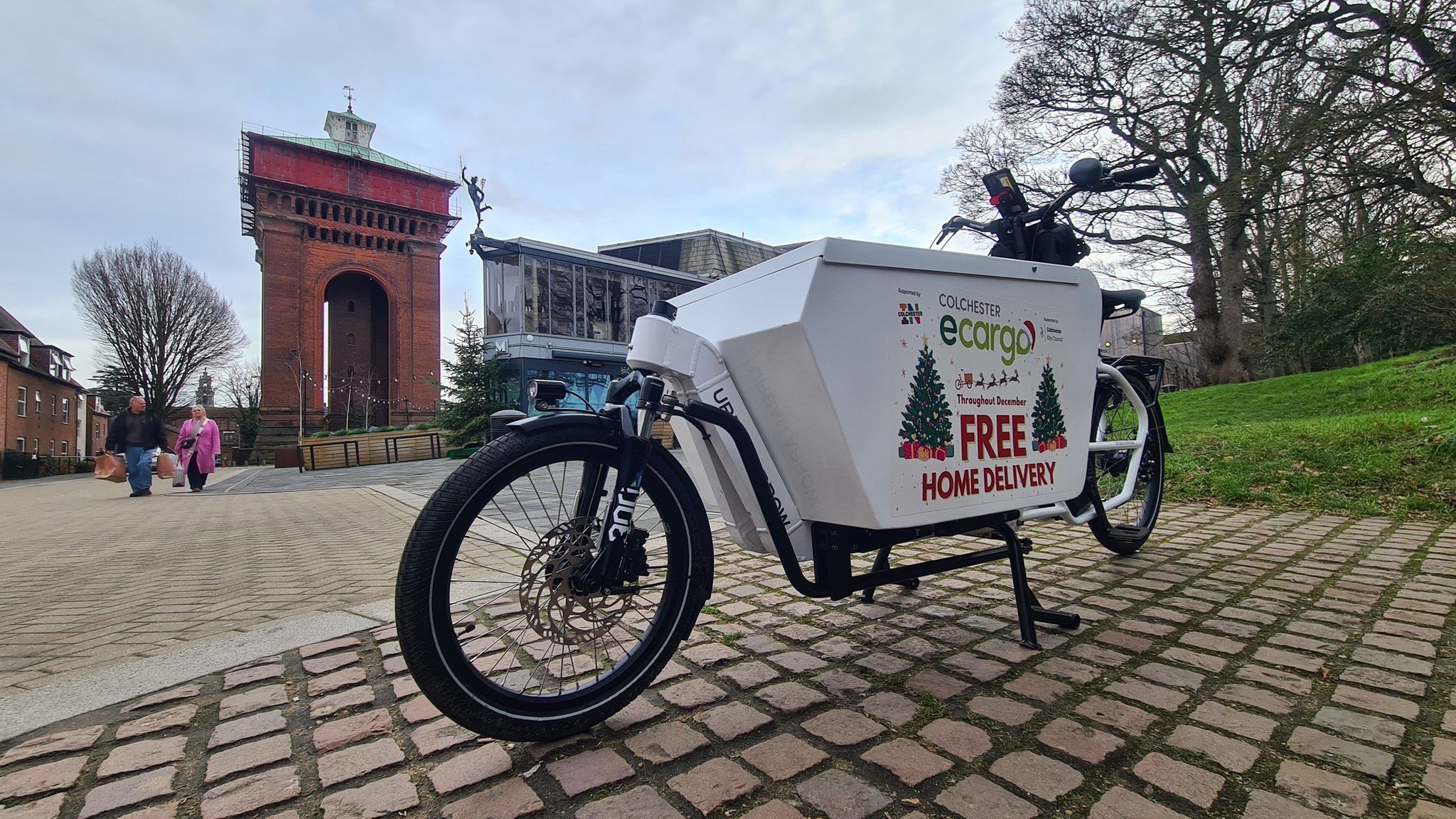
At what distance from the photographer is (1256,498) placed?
5547 millimetres

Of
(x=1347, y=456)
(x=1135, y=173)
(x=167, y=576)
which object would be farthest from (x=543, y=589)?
(x=1347, y=456)

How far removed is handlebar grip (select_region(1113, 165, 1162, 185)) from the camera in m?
2.80

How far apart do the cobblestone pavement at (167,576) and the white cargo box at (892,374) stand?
235 cm


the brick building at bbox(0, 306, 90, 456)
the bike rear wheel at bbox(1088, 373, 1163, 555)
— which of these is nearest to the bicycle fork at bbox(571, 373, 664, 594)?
the bike rear wheel at bbox(1088, 373, 1163, 555)

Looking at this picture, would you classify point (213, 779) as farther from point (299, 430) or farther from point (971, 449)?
point (299, 430)

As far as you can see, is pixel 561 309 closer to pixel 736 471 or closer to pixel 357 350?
pixel 736 471

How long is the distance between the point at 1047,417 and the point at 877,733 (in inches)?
53.5

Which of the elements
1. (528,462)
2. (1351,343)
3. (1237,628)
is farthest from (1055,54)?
(528,462)

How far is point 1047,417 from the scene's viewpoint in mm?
2584

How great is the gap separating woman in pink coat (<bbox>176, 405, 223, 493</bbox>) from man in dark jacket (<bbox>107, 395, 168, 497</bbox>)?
3.05 ft

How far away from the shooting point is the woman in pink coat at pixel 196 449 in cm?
1220

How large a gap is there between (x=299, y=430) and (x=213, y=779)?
1533 inches

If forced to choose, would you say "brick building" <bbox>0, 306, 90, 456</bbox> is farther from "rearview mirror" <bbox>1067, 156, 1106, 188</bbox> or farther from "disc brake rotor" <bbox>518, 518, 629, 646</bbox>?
"rearview mirror" <bbox>1067, 156, 1106, 188</bbox>

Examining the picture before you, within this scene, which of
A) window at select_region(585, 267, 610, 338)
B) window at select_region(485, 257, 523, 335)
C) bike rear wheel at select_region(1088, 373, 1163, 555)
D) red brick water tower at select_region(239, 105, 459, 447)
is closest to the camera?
bike rear wheel at select_region(1088, 373, 1163, 555)
